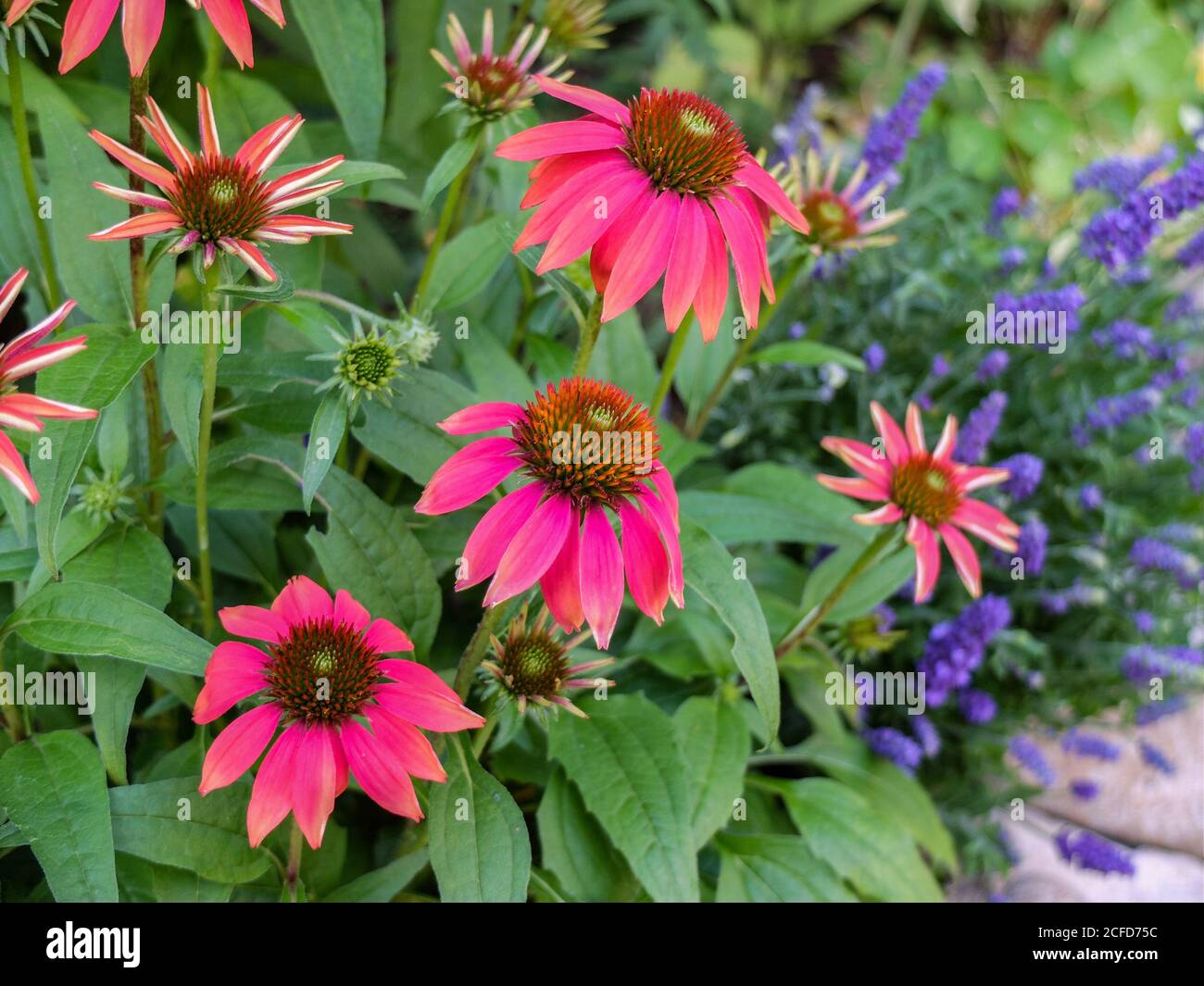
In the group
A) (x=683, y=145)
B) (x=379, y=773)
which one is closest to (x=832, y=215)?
(x=683, y=145)

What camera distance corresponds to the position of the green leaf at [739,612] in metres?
1.20

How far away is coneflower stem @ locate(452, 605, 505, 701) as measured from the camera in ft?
3.98

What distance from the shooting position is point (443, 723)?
115cm

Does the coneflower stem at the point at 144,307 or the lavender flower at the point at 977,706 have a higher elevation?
the coneflower stem at the point at 144,307

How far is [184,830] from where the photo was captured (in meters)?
1.27

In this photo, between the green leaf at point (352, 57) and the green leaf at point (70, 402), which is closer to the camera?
the green leaf at point (70, 402)

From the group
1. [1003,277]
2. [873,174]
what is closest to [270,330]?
[873,174]

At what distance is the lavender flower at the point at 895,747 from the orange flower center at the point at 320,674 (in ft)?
3.82

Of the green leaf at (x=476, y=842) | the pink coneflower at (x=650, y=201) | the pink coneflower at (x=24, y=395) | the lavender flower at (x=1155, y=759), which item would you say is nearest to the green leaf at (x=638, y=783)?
the green leaf at (x=476, y=842)

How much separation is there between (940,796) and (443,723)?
1443 millimetres

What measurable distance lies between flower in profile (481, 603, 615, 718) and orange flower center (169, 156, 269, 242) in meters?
0.51

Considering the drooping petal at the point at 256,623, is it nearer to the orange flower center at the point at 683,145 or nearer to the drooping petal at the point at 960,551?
the orange flower center at the point at 683,145

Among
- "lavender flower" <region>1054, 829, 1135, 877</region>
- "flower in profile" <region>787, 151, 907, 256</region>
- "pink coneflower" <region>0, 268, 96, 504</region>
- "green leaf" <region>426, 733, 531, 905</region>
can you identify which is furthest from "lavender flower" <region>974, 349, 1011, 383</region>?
"pink coneflower" <region>0, 268, 96, 504</region>

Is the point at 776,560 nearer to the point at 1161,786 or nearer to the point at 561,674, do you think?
the point at 561,674
